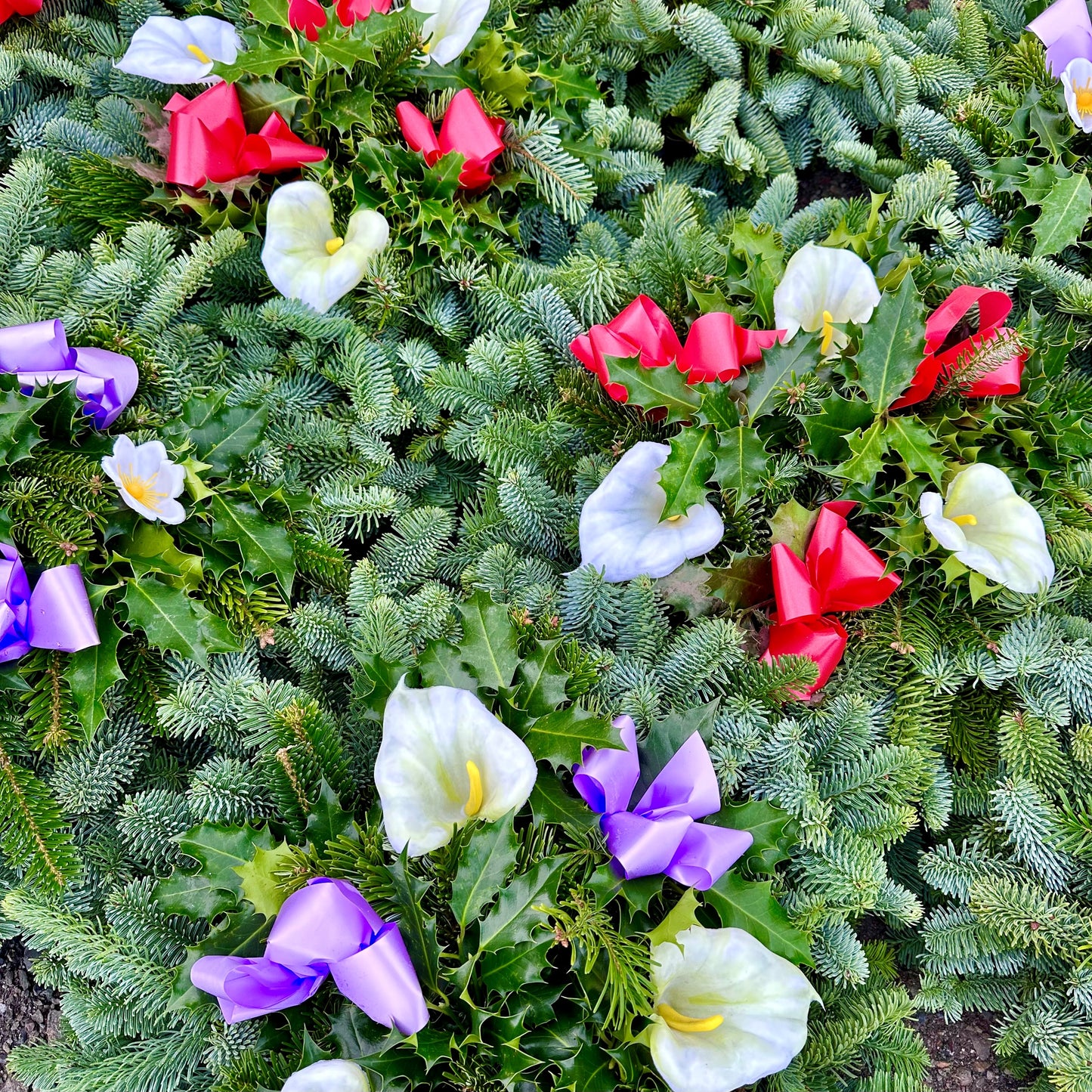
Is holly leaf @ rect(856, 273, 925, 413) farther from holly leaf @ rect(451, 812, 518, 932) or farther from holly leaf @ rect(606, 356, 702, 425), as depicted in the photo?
holly leaf @ rect(451, 812, 518, 932)

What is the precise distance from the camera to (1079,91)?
4.70 feet

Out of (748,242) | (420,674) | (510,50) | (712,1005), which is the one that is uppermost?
(510,50)

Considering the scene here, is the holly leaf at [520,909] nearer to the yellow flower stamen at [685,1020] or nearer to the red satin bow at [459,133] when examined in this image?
the yellow flower stamen at [685,1020]

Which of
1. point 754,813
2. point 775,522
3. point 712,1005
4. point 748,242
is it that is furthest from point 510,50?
point 712,1005

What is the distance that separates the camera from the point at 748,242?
4.18 feet

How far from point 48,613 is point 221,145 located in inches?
24.6

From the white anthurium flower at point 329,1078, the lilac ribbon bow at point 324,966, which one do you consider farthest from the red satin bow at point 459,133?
the white anthurium flower at point 329,1078

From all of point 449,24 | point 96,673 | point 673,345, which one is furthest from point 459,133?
point 96,673

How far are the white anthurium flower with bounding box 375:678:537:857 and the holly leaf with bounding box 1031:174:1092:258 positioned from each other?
1.01m

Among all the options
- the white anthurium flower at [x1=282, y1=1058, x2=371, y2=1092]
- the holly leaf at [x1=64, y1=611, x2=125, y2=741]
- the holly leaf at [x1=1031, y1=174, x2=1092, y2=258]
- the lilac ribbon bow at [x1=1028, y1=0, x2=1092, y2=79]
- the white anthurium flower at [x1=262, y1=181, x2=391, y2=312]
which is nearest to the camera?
the white anthurium flower at [x1=282, y1=1058, x2=371, y2=1092]

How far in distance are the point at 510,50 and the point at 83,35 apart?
1.99ft

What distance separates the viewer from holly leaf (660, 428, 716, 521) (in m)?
1.07

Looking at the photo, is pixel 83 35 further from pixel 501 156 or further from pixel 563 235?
pixel 563 235

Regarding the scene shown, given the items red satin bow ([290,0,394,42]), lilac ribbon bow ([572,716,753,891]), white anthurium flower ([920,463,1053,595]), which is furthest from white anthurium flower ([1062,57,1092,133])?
lilac ribbon bow ([572,716,753,891])
